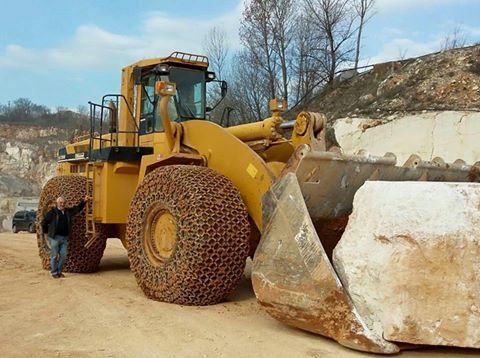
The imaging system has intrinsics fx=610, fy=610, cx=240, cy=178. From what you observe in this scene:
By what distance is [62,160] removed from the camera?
12188mm

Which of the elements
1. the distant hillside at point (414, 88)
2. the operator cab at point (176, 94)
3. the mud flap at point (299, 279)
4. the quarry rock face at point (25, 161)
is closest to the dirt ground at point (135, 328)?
the mud flap at point (299, 279)

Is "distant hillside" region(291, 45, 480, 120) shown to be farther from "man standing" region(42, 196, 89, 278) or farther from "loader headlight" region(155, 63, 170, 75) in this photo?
"man standing" region(42, 196, 89, 278)

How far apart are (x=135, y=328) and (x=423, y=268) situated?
9.11 ft

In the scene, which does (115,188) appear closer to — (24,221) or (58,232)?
(58,232)

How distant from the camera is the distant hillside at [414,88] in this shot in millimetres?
16766

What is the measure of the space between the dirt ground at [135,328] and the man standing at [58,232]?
101cm

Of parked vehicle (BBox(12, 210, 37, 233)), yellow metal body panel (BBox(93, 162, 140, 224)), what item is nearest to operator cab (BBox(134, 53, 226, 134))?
yellow metal body panel (BBox(93, 162, 140, 224))

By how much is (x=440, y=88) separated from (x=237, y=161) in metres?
11.9

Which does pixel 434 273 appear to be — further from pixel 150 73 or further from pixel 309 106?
pixel 309 106

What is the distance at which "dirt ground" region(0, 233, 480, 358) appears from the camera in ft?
16.7

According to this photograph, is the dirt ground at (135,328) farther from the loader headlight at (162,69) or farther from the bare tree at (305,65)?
the bare tree at (305,65)

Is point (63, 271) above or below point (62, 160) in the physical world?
below

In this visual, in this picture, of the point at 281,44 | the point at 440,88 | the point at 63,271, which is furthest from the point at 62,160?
the point at 281,44

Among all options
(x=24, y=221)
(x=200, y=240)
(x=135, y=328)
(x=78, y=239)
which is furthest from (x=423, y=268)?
(x=24, y=221)
